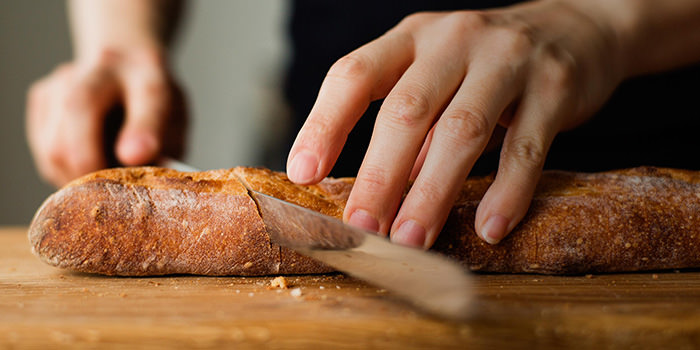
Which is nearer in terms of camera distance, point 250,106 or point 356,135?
point 356,135

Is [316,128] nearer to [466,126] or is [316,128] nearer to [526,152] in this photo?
[466,126]

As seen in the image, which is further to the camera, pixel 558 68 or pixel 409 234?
pixel 558 68

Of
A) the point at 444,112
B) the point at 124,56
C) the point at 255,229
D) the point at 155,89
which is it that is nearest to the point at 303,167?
the point at 255,229

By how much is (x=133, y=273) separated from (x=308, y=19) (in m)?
1.27

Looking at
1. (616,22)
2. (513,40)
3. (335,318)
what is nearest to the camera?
(335,318)

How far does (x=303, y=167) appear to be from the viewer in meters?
0.91

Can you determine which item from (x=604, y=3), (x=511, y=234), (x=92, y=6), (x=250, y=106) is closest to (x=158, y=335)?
(x=511, y=234)

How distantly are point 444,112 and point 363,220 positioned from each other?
0.28 m

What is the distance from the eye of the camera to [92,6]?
195 centimetres

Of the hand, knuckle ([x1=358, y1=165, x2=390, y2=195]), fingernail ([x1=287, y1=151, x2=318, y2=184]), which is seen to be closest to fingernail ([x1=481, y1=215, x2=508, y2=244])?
the hand

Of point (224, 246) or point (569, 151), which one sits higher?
point (224, 246)

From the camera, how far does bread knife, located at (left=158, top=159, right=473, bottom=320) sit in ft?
2.03

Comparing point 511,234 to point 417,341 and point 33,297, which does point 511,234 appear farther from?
point 33,297

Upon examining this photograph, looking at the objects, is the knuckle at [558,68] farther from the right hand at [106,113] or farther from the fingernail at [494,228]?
the right hand at [106,113]
